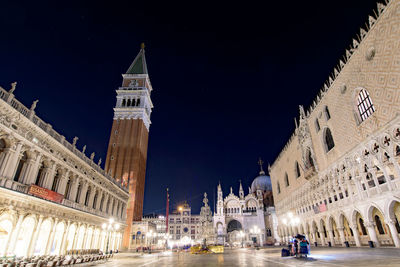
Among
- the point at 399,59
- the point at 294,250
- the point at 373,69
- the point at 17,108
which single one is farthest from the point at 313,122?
the point at 17,108

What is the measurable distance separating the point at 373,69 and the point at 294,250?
18.3 m

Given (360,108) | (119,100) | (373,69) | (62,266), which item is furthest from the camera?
(119,100)

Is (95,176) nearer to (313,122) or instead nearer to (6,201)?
(6,201)

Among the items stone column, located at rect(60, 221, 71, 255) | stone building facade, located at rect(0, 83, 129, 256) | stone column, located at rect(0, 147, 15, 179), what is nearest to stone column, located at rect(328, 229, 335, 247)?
stone building facade, located at rect(0, 83, 129, 256)

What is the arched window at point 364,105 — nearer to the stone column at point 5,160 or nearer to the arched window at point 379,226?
the arched window at point 379,226

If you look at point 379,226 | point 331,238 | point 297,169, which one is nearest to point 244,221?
point 297,169

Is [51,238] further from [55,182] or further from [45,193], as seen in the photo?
[55,182]

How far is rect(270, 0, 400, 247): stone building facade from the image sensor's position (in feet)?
64.9

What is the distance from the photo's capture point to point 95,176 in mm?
32281

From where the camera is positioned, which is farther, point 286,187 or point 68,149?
point 286,187

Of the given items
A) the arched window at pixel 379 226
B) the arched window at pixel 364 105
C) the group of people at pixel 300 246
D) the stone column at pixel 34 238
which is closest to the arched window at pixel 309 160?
the arched window at pixel 379 226

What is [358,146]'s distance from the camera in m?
24.3

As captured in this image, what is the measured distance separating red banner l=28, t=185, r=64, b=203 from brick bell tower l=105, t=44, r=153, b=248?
86.5 feet

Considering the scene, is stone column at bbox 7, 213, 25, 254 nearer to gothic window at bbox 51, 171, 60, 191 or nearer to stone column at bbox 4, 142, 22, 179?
stone column at bbox 4, 142, 22, 179
